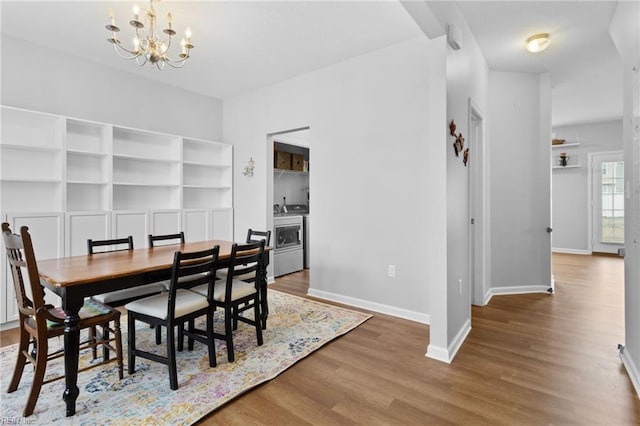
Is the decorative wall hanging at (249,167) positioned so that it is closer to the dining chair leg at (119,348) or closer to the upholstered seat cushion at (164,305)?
the upholstered seat cushion at (164,305)

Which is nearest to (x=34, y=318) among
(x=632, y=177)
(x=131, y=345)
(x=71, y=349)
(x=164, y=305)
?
(x=71, y=349)

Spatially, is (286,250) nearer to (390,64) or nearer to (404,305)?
(404,305)

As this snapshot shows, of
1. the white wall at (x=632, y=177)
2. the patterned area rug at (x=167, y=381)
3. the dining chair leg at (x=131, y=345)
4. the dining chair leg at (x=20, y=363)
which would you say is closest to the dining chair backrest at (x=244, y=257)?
the patterned area rug at (x=167, y=381)

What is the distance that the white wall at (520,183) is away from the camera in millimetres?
4109

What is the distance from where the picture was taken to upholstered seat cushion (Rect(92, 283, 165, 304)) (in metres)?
2.43

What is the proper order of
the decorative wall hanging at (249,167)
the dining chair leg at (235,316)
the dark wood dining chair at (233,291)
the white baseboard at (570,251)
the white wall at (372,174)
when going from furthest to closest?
the white baseboard at (570,251), the decorative wall hanging at (249,167), the white wall at (372,174), the dining chair leg at (235,316), the dark wood dining chair at (233,291)

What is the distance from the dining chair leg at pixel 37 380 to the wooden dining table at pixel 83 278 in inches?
5.0

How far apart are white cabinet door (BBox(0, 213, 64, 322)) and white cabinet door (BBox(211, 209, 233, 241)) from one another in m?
1.83

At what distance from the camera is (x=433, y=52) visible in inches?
96.0

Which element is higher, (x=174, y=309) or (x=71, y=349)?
(x=174, y=309)

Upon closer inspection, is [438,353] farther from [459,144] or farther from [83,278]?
[83,278]

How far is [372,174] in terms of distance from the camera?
11.5 ft

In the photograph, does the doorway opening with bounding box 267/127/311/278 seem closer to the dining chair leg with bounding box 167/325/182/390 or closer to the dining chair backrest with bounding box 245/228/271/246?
the dining chair backrest with bounding box 245/228/271/246

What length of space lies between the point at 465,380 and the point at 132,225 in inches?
150
